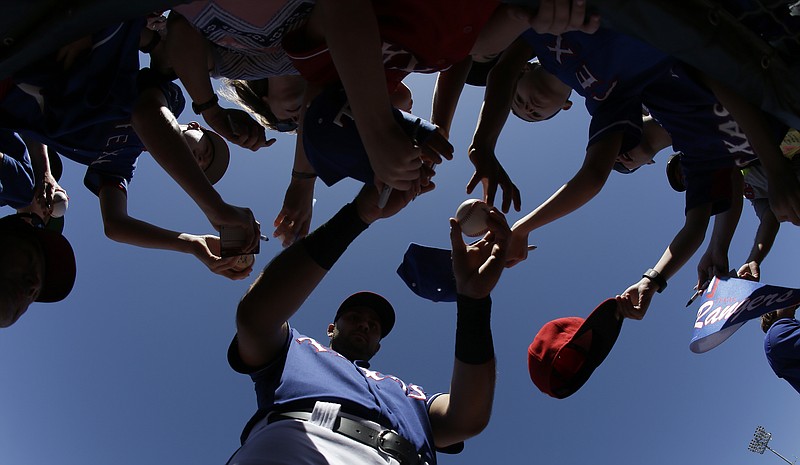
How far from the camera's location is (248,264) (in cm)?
264

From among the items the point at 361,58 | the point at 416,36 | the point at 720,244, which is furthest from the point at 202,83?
the point at 720,244

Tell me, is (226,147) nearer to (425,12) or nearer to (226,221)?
(226,221)

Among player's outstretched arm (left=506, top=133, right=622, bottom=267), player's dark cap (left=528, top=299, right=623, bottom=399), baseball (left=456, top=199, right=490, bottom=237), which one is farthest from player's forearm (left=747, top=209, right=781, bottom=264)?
baseball (left=456, top=199, right=490, bottom=237)

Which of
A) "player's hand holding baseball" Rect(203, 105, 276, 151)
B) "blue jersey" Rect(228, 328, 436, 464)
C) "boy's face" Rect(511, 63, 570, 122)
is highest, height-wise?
"boy's face" Rect(511, 63, 570, 122)

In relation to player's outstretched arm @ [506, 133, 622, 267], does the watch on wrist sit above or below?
below

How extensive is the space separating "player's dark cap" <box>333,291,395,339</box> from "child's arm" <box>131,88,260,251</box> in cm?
121

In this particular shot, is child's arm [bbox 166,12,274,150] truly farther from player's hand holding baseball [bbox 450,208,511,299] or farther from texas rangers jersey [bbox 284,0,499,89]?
player's hand holding baseball [bbox 450,208,511,299]

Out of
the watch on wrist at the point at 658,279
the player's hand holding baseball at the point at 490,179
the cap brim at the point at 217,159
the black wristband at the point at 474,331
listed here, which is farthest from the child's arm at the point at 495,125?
the cap brim at the point at 217,159

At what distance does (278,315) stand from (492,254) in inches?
37.7

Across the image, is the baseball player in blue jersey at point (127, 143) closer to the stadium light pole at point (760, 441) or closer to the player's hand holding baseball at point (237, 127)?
the player's hand holding baseball at point (237, 127)

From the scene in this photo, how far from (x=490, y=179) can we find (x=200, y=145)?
1.98 meters

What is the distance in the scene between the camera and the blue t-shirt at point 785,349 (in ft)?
11.6

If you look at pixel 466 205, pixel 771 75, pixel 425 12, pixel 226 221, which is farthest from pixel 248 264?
pixel 771 75

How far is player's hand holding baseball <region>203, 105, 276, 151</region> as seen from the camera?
2.70m
